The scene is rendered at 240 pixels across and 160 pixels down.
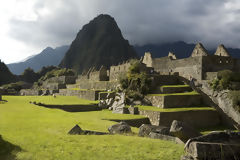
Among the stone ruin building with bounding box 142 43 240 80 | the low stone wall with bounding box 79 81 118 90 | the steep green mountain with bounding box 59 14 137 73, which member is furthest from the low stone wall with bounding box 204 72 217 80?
the steep green mountain with bounding box 59 14 137 73

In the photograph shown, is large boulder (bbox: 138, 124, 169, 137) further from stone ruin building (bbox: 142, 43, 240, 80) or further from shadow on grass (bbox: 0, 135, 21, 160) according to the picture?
stone ruin building (bbox: 142, 43, 240, 80)

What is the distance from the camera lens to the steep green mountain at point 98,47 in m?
135

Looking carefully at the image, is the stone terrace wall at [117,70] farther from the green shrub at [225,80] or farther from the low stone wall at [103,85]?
the green shrub at [225,80]

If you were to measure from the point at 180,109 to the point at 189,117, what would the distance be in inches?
37.1

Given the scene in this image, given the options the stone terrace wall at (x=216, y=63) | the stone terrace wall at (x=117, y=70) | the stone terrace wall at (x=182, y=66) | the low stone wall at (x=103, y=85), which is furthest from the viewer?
the stone terrace wall at (x=117, y=70)

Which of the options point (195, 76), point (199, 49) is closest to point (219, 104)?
point (195, 76)

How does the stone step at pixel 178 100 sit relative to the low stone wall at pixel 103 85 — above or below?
below

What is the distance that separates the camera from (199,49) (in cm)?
3006

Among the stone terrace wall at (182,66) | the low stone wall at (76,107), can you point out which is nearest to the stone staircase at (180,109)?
the stone terrace wall at (182,66)

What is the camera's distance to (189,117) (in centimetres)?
1806

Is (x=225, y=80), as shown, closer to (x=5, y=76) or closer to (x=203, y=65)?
(x=203, y=65)

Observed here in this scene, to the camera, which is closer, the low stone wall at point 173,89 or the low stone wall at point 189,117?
the low stone wall at point 189,117

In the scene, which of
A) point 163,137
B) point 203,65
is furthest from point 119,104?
point 163,137

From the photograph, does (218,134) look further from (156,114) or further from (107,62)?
(107,62)
